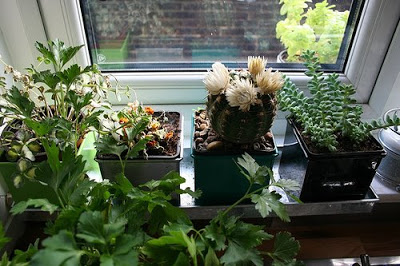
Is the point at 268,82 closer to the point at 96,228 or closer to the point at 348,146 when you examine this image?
the point at 348,146

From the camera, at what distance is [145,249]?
0.54 meters

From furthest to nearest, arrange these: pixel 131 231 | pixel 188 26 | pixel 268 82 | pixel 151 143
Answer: pixel 188 26
pixel 151 143
pixel 268 82
pixel 131 231

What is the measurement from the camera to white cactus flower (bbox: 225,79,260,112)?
2.09 ft

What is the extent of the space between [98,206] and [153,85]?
483mm

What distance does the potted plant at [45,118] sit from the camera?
0.64 metres

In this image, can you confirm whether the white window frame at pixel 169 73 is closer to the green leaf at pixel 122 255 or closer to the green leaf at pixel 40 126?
the green leaf at pixel 40 126

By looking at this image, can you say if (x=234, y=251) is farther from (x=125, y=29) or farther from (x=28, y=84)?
(x=125, y=29)

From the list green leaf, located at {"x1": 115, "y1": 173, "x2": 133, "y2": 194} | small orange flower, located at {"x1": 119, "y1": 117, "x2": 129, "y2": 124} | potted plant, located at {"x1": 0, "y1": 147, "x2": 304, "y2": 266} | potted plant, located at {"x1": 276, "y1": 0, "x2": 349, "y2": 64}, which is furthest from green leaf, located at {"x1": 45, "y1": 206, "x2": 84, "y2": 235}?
potted plant, located at {"x1": 276, "y1": 0, "x2": 349, "y2": 64}

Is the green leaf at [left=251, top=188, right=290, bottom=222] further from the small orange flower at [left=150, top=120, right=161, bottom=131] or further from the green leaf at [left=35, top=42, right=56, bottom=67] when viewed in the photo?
the green leaf at [left=35, top=42, right=56, bottom=67]

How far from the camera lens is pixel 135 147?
0.67 meters

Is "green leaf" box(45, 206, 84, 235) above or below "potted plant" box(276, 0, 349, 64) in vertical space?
below

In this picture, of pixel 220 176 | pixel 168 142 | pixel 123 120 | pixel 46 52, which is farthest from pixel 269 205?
pixel 46 52

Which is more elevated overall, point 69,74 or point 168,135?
point 69,74

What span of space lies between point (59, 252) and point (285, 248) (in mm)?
389
